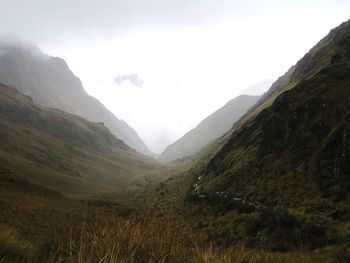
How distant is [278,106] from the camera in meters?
40.1

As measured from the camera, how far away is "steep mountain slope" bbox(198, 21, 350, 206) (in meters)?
24.5

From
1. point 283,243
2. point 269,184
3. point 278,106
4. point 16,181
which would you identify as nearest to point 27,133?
point 16,181

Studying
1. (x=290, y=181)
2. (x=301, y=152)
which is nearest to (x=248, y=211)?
(x=290, y=181)

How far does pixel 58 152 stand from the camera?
109 m

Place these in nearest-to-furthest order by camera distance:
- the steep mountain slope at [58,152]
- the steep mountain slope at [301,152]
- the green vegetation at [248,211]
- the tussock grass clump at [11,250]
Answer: the green vegetation at [248,211] → the tussock grass clump at [11,250] → the steep mountain slope at [301,152] → the steep mountain slope at [58,152]

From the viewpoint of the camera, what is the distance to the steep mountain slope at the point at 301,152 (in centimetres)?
2452

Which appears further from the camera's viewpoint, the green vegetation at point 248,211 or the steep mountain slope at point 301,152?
the steep mountain slope at point 301,152

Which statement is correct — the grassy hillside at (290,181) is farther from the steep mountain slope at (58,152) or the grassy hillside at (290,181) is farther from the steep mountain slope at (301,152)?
the steep mountain slope at (58,152)

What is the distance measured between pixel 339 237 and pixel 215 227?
12.4 meters

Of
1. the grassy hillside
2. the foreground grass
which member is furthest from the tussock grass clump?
the grassy hillside

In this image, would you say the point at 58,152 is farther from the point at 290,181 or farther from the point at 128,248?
the point at 128,248

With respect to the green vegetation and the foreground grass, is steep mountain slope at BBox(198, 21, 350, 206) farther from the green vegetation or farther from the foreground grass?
the foreground grass

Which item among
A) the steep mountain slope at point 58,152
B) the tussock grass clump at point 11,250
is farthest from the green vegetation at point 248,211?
the steep mountain slope at point 58,152

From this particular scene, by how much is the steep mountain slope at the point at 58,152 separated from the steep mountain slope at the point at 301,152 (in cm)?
2829
